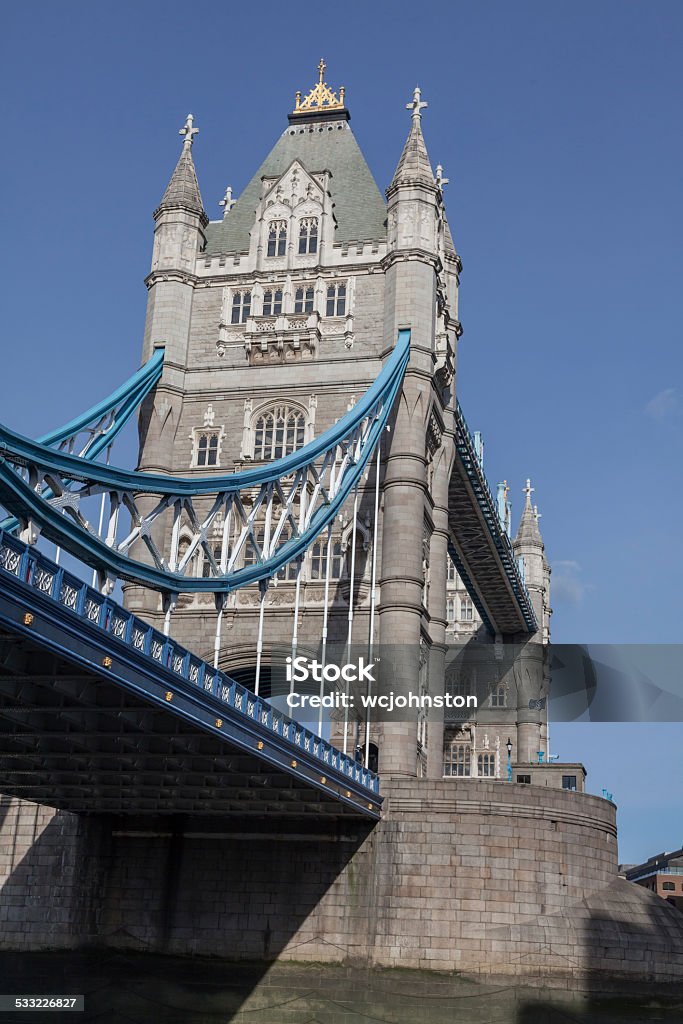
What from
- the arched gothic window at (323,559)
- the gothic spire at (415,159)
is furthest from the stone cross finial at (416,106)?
the arched gothic window at (323,559)

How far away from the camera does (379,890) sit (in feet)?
123

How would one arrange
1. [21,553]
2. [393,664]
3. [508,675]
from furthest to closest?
[508,675] → [393,664] → [21,553]

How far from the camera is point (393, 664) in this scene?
42781mm

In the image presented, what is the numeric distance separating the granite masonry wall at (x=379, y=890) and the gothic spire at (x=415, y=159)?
2394cm

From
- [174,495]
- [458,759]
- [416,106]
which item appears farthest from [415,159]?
[458,759]

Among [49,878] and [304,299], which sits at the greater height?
[304,299]

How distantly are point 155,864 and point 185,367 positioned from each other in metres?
19.8

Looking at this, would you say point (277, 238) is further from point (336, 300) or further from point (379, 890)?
point (379, 890)

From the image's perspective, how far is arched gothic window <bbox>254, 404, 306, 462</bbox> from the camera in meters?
Answer: 47.4

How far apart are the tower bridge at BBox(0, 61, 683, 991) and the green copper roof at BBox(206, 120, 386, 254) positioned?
139 mm

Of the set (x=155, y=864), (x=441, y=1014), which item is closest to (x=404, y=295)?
(x=155, y=864)

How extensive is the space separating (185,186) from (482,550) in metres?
26.8

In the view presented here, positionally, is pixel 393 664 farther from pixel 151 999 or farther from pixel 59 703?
pixel 59 703

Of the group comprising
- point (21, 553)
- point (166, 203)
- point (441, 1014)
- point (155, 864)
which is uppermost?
point (166, 203)
